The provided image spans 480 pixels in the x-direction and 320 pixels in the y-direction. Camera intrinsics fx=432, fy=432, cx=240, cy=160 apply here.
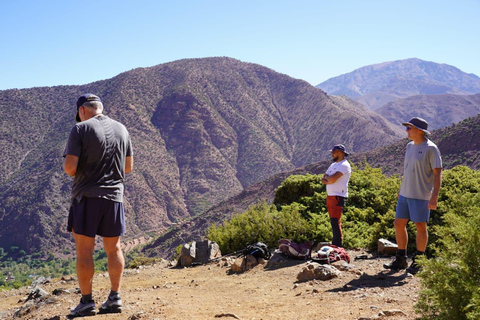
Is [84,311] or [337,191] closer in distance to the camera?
[84,311]

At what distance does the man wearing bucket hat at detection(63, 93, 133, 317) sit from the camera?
3916 mm

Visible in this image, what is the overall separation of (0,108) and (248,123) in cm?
4947

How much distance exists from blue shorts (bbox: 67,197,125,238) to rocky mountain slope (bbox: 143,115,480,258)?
33002 millimetres

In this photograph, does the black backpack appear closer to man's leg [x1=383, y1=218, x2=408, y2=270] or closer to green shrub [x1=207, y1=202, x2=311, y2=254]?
green shrub [x1=207, y1=202, x2=311, y2=254]

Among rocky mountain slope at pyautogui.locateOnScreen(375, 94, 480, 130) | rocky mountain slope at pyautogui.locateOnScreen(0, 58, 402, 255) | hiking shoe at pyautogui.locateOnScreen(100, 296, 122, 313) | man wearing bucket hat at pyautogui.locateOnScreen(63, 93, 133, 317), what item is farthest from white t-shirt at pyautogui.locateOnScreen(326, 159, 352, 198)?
rocky mountain slope at pyautogui.locateOnScreen(375, 94, 480, 130)

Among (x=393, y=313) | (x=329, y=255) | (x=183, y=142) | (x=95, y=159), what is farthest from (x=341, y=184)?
(x=183, y=142)

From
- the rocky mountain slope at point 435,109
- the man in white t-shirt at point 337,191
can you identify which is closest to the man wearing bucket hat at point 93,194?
the man in white t-shirt at point 337,191

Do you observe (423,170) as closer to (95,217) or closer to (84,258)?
(95,217)

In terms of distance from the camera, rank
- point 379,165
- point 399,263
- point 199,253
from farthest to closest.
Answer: point 379,165 < point 199,253 < point 399,263

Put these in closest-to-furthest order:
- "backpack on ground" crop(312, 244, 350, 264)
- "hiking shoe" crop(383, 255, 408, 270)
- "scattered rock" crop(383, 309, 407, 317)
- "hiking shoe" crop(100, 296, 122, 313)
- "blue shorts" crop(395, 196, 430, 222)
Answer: "scattered rock" crop(383, 309, 407, 317) < "hiking shoe" crop(100, 296, 122, 313) < "blue shorts" crop(395, 196, 430, 222) < "hiking shoe" crop(383, 255, 408, 270) < "backpack on ground" crop(312, 244, 350, 264)

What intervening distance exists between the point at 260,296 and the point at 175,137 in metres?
89.2

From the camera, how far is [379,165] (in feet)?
148

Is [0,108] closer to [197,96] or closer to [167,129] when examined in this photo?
[167,129]

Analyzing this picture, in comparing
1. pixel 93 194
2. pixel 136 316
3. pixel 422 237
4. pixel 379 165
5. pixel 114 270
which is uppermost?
pixel 93 194
